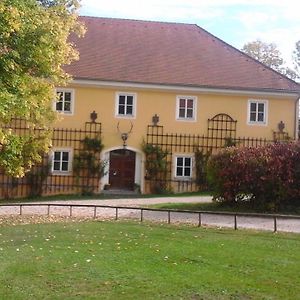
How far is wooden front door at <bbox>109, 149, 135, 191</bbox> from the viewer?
107 ft

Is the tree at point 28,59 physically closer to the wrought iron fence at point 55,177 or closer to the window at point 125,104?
the wrought iron fence at point 55,177

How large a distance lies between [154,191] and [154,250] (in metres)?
20.2

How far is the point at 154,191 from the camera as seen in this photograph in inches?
1266

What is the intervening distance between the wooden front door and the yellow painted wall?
1.97ft

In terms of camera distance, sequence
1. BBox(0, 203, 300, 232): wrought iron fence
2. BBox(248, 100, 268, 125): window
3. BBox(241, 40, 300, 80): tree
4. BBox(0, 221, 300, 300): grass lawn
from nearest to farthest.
Answer: BBox(0, 221, 300, 300): grass lawn < BBox(0, 203, 300, 232): wrought iron fence < BBox(248, 100, 268, 125): window < BBox(241, 40, 300, 80): tree

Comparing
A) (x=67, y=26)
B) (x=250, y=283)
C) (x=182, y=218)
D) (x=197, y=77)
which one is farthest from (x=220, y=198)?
(x=250, y=283)

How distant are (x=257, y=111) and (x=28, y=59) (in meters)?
19.1

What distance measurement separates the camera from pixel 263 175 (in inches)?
866

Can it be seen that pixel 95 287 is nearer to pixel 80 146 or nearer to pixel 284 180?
pixel 284 180

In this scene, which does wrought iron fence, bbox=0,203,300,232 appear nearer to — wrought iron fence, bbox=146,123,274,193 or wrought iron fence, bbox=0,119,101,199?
wrought iron fence, bbox=0,119,101,199

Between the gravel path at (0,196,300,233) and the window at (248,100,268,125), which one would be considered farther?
the window at (248,100,268,125)

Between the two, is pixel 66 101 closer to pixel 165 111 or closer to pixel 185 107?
pixel 165 111

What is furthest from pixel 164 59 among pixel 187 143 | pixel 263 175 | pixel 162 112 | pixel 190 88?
pixel 263 175

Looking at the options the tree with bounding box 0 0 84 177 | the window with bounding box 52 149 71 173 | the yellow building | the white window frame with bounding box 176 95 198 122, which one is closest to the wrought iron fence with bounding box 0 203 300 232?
the tree with bounding box 0 0 84 177
